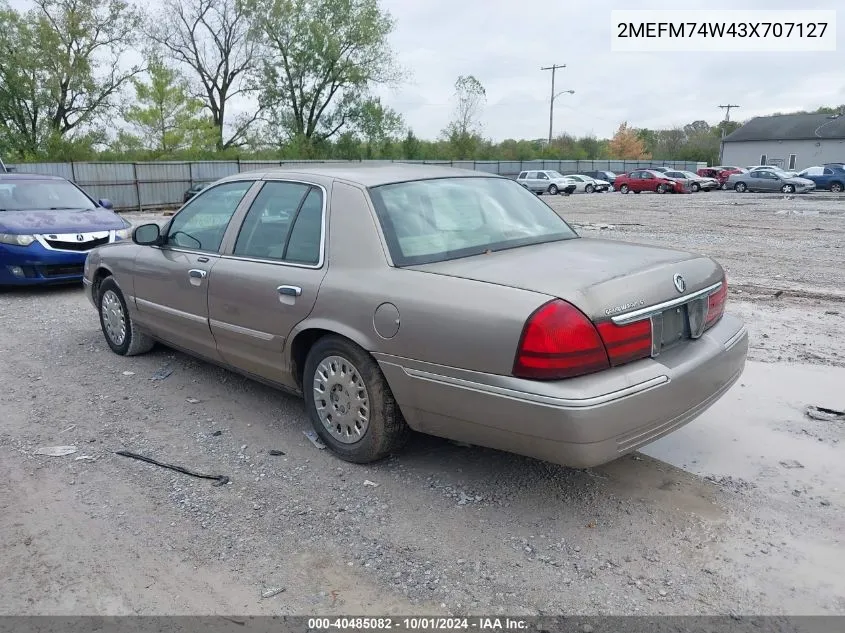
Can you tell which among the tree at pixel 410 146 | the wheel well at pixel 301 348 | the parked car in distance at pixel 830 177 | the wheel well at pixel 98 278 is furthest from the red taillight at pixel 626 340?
the tree at pixel 410 146

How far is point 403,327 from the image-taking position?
10.9ft

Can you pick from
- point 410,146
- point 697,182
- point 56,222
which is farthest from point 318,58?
point 56,222

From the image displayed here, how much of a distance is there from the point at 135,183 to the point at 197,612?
27.9 metres

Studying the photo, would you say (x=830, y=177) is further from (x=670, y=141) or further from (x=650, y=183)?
(x=670, y=141)

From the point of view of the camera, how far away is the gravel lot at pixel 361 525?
2742 millimetres

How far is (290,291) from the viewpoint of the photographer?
3920 millimetres

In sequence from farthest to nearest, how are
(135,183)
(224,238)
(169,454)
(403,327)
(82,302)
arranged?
(135,183) < (82,302) < (224,238) < (169,454) < (403,327)

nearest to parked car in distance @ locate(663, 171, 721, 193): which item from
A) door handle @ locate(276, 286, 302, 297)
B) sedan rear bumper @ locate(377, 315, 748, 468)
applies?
sedan rear bumper @ locate(377, 315, 748, 468)

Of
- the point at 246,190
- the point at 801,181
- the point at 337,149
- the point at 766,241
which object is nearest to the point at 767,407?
the point at 246,190

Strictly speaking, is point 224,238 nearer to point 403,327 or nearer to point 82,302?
point 403,327

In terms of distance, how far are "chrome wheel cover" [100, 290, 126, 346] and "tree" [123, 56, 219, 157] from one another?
41.2 m

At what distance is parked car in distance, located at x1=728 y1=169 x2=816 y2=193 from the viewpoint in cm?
3481

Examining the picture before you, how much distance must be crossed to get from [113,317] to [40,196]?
5.01 metres

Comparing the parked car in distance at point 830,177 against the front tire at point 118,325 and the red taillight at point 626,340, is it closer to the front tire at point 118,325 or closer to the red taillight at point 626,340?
the front tire at point 118,325
